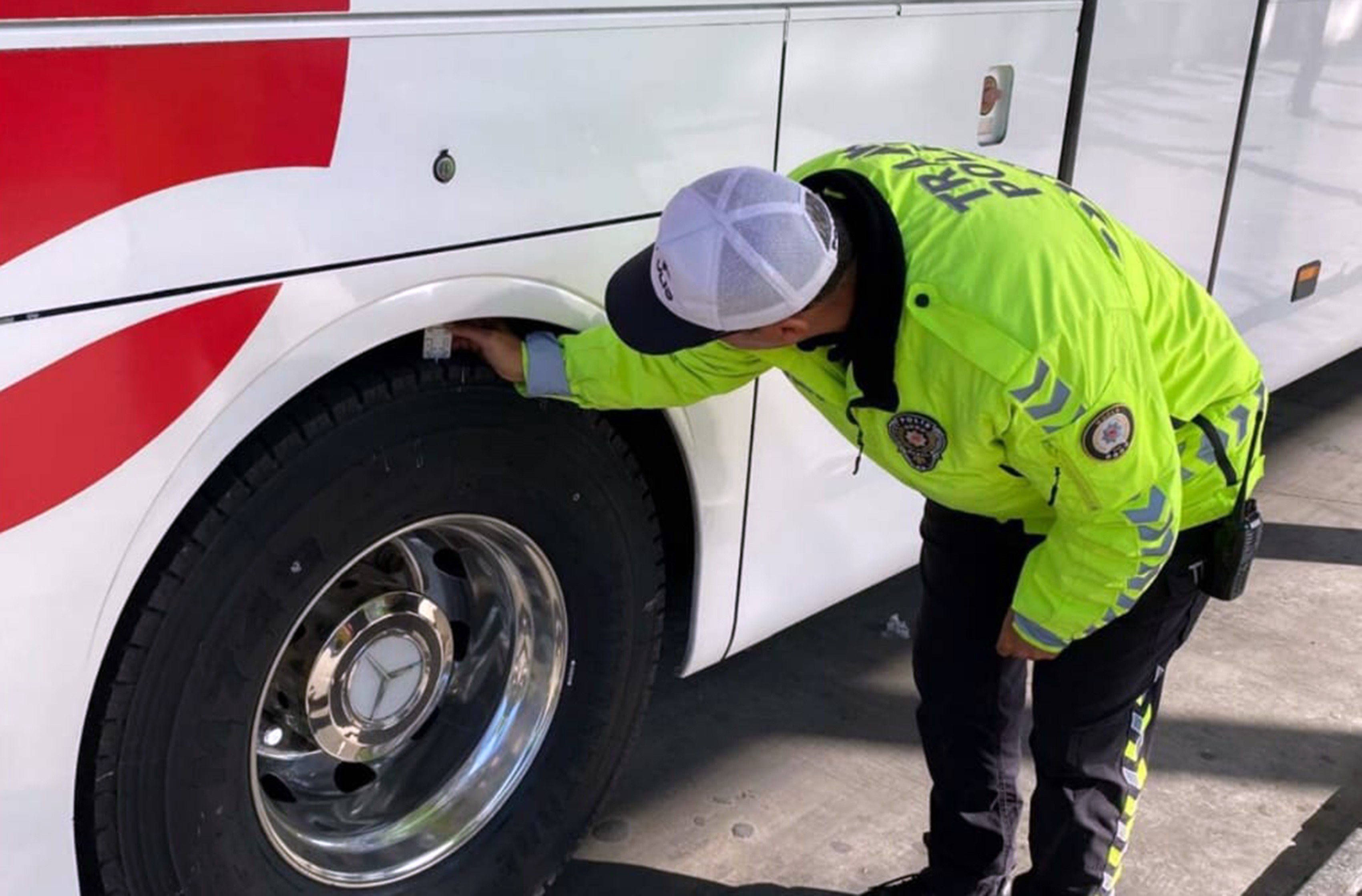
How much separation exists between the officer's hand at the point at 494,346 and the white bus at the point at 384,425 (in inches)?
1.3

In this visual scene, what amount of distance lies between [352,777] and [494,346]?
2.73ft

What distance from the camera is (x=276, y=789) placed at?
7.64 ft

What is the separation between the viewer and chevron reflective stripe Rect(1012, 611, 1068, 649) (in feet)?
6.91

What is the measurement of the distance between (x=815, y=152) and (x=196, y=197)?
3.68 feet

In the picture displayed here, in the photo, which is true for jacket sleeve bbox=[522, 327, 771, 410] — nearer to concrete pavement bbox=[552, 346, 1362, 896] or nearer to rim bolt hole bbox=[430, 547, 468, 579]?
rim bolt hole bbox=[430, 547, 468, 579]

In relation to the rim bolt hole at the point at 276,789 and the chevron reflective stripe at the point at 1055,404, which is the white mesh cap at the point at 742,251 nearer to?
the chevron reflective stripe at the point at 1055,404

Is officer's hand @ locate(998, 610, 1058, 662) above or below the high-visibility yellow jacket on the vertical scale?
below

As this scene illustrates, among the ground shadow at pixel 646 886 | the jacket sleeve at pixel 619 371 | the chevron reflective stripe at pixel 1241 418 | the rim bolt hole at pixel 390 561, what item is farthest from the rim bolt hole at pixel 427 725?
the chevron reflective stripe at pixel 1241 418

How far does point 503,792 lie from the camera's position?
8.27 ft

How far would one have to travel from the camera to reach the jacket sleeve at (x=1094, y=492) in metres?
1.85

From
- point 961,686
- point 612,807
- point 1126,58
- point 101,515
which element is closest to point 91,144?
point 101,515

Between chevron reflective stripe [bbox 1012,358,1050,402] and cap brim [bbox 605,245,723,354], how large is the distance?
387mm

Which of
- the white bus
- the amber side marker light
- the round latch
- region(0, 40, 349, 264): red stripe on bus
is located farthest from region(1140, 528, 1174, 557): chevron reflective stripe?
the amber side marker light

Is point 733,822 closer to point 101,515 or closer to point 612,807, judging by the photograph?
point 612,807
